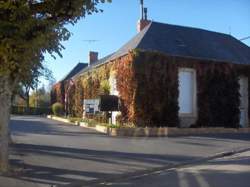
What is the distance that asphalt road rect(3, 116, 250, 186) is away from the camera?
40.6 ft

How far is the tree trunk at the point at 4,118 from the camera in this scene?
12250 millimetres

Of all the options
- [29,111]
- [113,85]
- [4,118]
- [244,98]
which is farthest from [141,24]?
[29,111]

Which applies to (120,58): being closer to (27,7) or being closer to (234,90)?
(234,90)

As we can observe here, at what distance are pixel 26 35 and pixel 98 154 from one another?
18.7 ft

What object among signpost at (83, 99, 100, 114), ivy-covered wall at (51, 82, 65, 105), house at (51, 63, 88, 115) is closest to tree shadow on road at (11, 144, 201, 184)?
signpost at (83, 99, 100, 114)

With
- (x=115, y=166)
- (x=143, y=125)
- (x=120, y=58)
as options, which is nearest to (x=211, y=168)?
(x=115, y=166)

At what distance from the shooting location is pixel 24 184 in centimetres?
1100

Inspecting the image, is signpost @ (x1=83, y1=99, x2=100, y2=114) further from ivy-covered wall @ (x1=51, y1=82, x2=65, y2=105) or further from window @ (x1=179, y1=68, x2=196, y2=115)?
ivy-covered wall @ (x1=51, y1=82, x2=65, y2=105)

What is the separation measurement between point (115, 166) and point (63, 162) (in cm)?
154

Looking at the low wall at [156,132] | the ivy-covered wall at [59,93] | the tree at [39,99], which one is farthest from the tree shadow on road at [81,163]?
the tree at [39,99]

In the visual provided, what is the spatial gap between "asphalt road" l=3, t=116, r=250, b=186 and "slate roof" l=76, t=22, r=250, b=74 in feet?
20.1

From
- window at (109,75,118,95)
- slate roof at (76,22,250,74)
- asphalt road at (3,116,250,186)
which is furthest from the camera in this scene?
window at (109,75,118,95)

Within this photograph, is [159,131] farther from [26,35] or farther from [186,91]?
[26,35]

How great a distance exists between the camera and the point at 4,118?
40.7 feet
